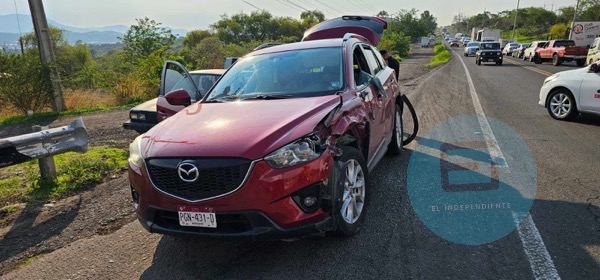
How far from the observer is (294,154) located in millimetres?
2998

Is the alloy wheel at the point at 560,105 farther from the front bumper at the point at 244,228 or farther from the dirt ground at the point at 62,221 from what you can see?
the dirt ground at the point at 62,221

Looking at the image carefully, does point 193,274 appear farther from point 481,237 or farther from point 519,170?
point 519,170

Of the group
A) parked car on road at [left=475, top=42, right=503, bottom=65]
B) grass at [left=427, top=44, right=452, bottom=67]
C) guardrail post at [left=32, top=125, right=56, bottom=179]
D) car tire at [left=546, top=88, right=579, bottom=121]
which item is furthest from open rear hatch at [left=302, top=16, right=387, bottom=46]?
parked car on road at [left=475, top=42, right=503, bottom=65]

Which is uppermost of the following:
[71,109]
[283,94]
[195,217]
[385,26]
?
[385,26]

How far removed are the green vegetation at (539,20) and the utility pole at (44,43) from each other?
2678 inches

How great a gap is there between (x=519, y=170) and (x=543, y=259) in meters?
2.44

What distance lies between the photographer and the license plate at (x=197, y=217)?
295 centimetres

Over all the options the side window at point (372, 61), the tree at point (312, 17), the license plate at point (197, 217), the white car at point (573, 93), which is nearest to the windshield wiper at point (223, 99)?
the license plate at point (197, 217)

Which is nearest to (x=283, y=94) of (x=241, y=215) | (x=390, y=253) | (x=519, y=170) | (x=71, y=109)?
(x=241, y=215)

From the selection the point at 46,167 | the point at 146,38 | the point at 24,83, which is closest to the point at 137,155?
the point at 46,167

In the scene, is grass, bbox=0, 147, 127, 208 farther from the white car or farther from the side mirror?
the white car

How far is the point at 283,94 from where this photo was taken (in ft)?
13.4

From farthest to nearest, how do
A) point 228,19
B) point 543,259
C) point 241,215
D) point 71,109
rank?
point 228,19 → point 71,109 → point 543,259 → point 241,215

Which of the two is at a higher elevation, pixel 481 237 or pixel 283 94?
pixel 283 94
